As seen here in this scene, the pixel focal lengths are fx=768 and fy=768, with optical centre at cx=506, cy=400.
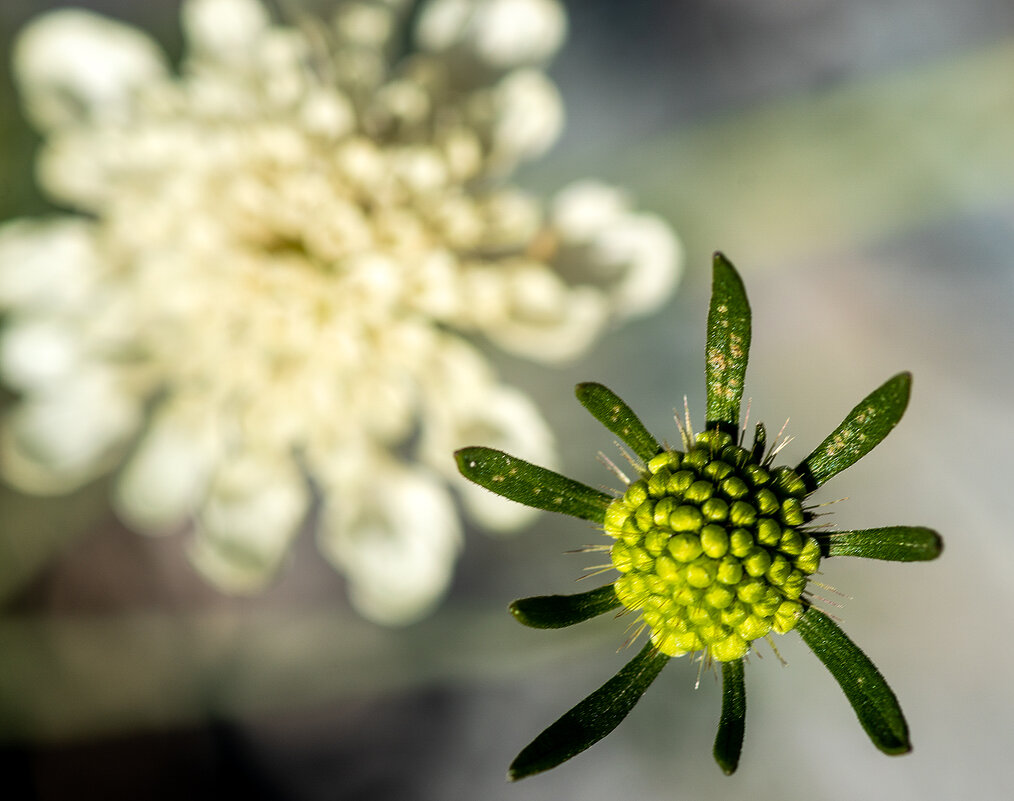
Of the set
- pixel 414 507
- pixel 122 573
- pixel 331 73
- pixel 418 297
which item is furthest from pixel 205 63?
pixel 122 573

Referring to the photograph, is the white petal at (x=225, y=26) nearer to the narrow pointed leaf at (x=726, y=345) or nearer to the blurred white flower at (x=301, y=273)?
the blurred white flower at (x=301, y=273)

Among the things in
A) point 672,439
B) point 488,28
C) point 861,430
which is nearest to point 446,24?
point 488,28

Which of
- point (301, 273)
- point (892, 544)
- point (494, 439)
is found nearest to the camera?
point (892, 544)

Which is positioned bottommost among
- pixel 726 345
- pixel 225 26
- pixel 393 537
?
pixel 726 345

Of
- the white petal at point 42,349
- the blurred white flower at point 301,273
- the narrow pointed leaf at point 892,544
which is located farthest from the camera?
the white petal at point 42,349

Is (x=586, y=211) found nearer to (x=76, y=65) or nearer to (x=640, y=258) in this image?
(x=640, y=258)

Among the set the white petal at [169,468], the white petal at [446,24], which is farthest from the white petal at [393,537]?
the white petal at [446,24]
